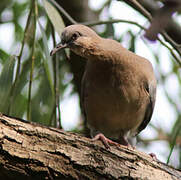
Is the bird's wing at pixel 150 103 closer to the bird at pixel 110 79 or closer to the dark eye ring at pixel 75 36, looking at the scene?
the bird at pixel 110 79

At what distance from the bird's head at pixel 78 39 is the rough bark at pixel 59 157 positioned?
1.09 m

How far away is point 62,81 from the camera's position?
430 cm

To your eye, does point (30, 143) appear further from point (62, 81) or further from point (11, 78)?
point (62, 81)

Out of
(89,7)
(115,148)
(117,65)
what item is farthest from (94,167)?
(89,7)

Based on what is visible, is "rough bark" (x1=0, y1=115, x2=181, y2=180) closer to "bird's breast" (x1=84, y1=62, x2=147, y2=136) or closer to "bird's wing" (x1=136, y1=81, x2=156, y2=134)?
"bird's breast" (x1=84, y1=62, x2=147, y2=136)

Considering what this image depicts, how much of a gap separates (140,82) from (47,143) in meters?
1.58

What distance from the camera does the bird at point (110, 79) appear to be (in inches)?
127

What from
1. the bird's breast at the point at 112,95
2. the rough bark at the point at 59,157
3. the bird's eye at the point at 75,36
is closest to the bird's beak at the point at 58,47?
the bird's eye at the point at 75,36

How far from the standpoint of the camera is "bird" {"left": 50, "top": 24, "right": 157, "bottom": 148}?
3225mm

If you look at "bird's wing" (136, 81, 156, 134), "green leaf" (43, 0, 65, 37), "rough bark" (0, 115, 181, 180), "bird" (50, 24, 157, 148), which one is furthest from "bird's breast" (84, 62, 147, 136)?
"rough bark" (0, 115, 181, 180)

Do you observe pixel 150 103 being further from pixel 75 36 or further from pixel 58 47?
pixel 58 47

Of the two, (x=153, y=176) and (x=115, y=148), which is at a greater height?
(x=115, y=148)

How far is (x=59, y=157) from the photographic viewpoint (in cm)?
202

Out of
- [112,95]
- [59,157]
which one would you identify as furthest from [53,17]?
[59,157]
